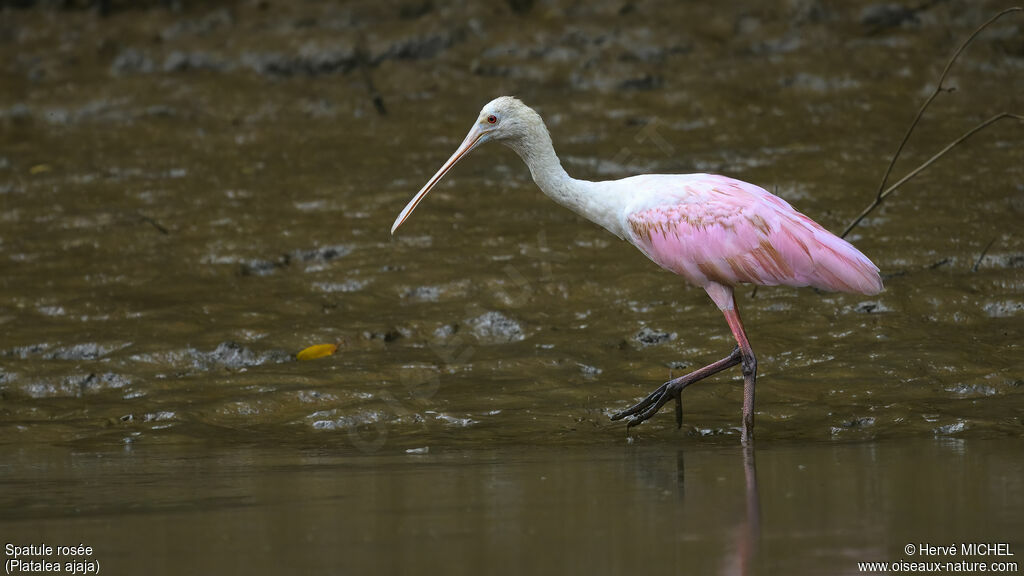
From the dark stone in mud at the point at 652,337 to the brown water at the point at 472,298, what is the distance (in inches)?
0.8

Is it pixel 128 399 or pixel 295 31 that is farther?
pixel 295 31

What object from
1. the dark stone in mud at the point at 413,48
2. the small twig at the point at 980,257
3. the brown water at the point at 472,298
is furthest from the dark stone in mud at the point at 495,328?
the dark stone in mud at the point at 413,48

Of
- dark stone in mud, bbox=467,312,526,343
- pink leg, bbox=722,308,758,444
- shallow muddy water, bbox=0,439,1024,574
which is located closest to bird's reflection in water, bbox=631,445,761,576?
shallow muddy water, bbox=0,439,1024,574

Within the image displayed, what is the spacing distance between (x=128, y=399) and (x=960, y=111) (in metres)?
8.54

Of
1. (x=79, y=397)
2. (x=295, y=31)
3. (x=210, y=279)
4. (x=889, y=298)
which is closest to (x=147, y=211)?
(x=210, y=279)

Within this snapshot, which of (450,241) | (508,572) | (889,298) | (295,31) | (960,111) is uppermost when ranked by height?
(295,31)

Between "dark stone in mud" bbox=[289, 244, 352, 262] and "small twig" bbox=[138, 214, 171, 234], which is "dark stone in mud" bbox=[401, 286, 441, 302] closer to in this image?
"dark stone in mud" bbox=[289, 244, 352, 262]

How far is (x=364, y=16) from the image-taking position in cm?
1639

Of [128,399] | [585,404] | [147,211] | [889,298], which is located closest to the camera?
[585,404]

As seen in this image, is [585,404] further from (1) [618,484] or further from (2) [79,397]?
(2) [79,397]

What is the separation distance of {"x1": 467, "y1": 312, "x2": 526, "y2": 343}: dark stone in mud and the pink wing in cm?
162

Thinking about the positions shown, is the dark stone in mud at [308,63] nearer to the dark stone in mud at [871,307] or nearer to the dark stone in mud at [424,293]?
the dark stone in mud at [424,293]

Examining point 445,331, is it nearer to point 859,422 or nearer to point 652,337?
point 652,337

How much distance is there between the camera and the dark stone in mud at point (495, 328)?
8688mm
